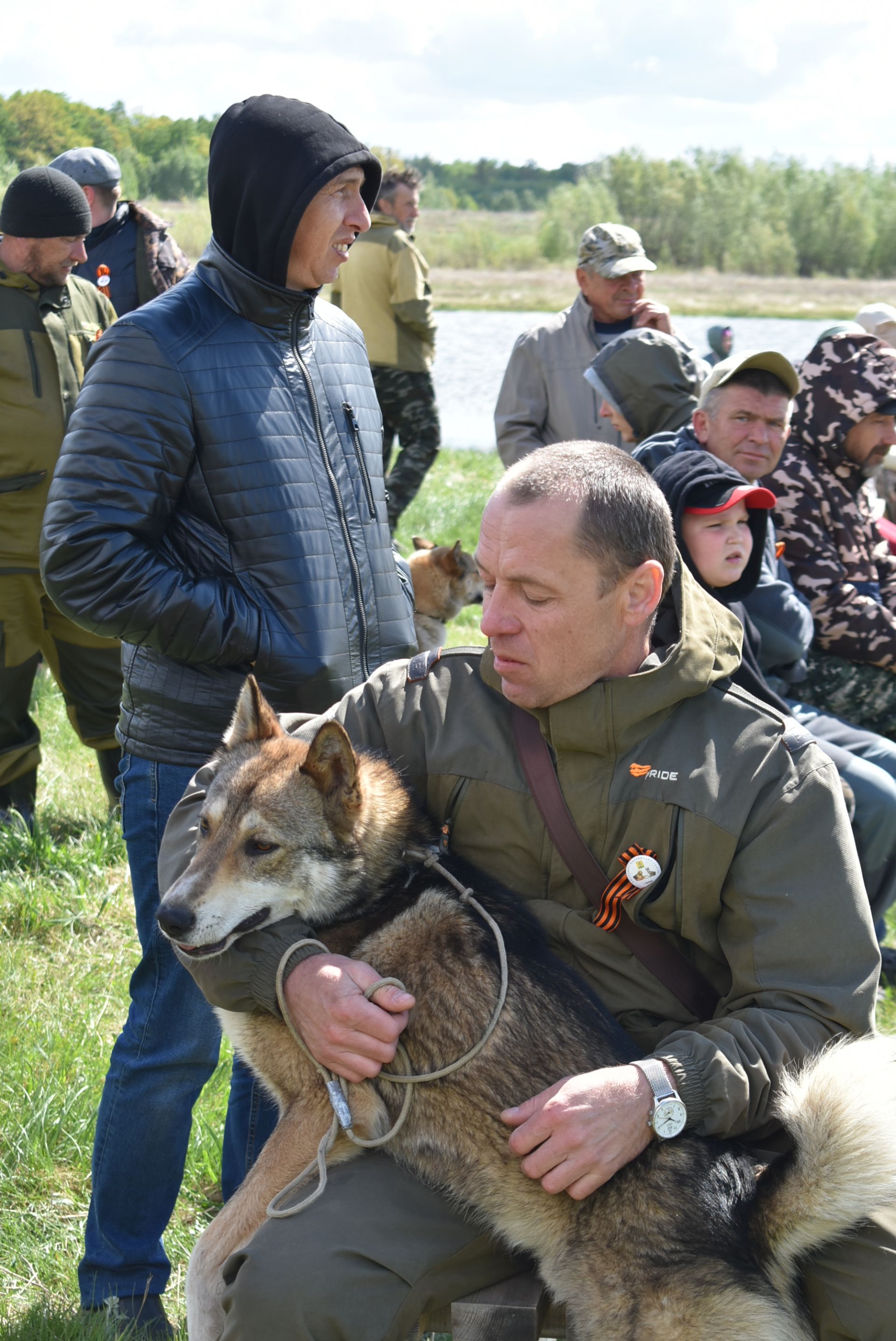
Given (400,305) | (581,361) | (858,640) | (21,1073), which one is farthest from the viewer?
(400,305)

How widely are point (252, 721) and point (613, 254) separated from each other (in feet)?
13.8

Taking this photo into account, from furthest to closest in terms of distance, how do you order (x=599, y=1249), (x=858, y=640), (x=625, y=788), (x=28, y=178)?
(x=28, y=178)
(x=858, y=640)
(x=625, y=788)
(x=599, y=1249)

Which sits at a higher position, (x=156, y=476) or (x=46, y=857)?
(x=156, y=476)

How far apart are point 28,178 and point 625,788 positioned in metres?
4.45

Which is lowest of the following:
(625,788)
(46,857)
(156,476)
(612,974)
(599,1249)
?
(46,857)

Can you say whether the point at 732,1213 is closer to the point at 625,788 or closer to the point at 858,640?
the point at 625,788

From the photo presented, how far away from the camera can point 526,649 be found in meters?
2.22

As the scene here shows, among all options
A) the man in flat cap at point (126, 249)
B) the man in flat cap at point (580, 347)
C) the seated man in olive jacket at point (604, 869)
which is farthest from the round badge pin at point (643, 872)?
the man in flat cap at point (126, 249)

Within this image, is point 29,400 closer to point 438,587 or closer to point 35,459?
point 35,459

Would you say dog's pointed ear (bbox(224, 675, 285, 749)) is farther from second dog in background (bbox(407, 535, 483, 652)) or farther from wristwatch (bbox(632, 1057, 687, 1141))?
second dog in background (bbox(407, 535, 483, 652))

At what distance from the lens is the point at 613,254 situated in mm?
5801

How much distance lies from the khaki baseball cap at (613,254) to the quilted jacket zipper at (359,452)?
3314 mm

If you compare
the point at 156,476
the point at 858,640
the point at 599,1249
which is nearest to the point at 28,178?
the point at 156,476

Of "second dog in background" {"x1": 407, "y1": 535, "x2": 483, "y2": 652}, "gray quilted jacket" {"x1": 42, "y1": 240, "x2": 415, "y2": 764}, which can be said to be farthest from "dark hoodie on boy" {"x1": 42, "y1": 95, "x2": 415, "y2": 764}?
"second dog in background" {"x1": 407, "y1": 535, "x2": 483, "y2": 652}
